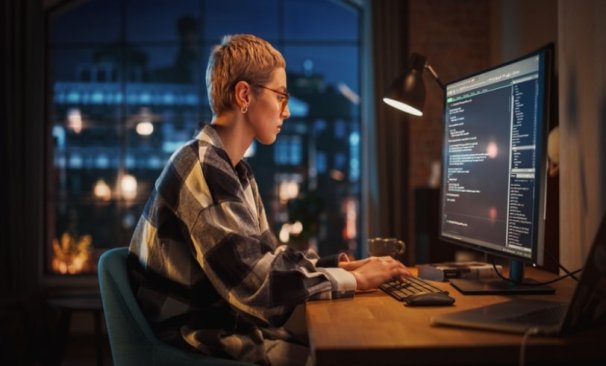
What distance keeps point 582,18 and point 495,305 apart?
957mm

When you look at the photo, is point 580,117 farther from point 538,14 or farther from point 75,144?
point 75,144

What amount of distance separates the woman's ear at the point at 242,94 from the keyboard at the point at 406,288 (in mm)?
601

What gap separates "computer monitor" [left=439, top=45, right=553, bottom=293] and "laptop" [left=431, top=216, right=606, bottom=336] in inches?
9.3

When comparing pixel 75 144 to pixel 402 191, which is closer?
pixel 402 191

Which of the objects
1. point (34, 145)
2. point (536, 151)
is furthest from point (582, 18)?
point (34, 145)

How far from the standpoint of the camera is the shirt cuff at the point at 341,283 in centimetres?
160

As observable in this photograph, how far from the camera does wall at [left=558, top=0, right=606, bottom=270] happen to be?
1.79m

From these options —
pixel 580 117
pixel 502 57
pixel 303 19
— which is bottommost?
pixel 580 117

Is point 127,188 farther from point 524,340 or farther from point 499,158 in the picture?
point 524,340

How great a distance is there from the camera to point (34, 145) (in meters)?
5.21

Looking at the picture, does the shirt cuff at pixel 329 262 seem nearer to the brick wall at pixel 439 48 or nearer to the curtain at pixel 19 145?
the brick wall at pixel 439 48

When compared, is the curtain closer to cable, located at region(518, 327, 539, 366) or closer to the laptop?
the laptop

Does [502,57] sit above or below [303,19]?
below

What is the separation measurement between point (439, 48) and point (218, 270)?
433cm
